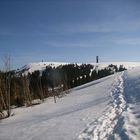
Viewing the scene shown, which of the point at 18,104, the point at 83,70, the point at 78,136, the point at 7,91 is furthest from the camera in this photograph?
the point at 83,70

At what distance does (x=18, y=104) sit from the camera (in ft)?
163

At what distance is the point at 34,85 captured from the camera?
75500mm

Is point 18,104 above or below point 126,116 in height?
below

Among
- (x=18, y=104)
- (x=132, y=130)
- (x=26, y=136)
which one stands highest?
(x=132, y=130)

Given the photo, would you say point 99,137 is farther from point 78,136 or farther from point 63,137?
point 63,137

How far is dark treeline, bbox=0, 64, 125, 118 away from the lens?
30.1m

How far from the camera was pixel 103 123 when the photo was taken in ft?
34.1

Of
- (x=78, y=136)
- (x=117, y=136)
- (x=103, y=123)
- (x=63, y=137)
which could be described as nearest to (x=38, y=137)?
(x=63, y=137)

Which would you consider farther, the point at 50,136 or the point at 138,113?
the point at 138,113

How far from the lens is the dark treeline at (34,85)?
30.1m

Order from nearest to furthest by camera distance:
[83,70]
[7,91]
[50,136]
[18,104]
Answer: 1. [50,136]
2. [7,91]
3. [18,104]
4. [83,70]

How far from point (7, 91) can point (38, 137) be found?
18825 millimetres

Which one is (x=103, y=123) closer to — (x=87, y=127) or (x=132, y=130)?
(x=87, y=127)

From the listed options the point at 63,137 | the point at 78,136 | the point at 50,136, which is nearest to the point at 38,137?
the point at 50,136
